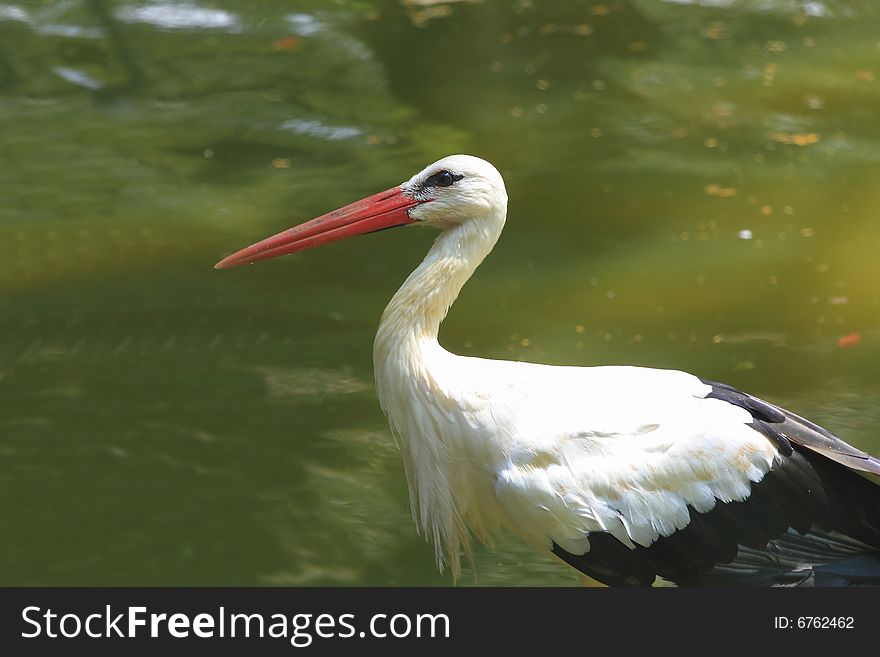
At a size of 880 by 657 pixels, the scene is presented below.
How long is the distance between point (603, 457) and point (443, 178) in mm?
991

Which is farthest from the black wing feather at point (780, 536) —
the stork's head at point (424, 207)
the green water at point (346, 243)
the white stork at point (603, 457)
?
the stork's head at point (424, 207)

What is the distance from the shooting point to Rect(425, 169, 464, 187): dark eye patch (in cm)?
406

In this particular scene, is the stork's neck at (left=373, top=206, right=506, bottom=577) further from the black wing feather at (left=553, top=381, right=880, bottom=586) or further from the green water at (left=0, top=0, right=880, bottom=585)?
the green water at (left=0, top=0, right=880, bottom=585)

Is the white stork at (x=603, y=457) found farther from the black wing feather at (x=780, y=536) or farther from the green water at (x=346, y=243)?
the green water at (x=346, y=243)

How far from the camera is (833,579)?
397cm

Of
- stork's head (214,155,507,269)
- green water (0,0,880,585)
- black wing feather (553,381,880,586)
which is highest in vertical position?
stork's head (214,155,507,269)

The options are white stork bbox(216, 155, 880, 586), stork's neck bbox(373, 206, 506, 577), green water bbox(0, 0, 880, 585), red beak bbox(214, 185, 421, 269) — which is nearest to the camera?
white stork bbox(216, 155, 880, 586)

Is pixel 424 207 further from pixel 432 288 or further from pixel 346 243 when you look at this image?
pixel 346 243

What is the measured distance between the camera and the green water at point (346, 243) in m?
5.07

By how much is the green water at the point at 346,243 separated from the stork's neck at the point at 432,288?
1.02 meters

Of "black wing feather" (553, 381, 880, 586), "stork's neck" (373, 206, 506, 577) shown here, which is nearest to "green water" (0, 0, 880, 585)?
"stork's neck" (373, 206, 506, 577)

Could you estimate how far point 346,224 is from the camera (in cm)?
420

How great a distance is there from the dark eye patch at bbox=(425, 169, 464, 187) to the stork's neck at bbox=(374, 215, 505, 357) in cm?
14

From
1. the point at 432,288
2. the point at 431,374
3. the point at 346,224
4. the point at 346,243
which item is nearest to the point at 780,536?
the point at 431,374
